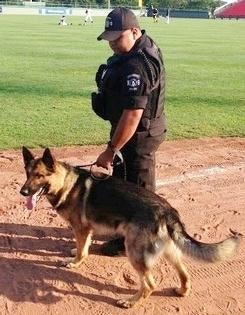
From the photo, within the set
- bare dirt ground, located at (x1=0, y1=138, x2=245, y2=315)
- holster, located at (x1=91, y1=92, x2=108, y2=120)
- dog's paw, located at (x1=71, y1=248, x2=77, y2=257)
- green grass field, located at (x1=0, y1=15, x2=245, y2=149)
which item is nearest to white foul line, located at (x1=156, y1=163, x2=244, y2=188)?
bare dirt ground, located at (x1=0, y1=138, x2=245, y2=315)

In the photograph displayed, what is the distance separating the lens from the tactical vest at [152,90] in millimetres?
4305

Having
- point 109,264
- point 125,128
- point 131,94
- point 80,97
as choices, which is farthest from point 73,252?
point 80,97

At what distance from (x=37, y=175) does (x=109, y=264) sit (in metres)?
1.23

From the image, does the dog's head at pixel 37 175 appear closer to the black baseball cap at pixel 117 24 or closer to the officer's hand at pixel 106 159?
the officer's hand at pixel 106 159

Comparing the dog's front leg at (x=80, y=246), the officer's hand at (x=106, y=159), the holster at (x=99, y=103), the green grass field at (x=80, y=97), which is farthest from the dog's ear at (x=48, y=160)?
the green grass field at (x=80, y=97)

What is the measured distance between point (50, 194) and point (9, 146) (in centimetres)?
381

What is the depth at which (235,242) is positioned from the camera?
3.90 metres

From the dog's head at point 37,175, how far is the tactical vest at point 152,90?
0.82 metres

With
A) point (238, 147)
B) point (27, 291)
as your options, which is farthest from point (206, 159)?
point (27, 291)

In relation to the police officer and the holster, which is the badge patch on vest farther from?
the holster

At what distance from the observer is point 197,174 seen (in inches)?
279

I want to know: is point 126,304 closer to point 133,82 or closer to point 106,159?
point 106,159

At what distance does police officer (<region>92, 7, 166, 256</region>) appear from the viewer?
421cm

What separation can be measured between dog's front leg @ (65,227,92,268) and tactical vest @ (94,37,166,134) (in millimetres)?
1061
